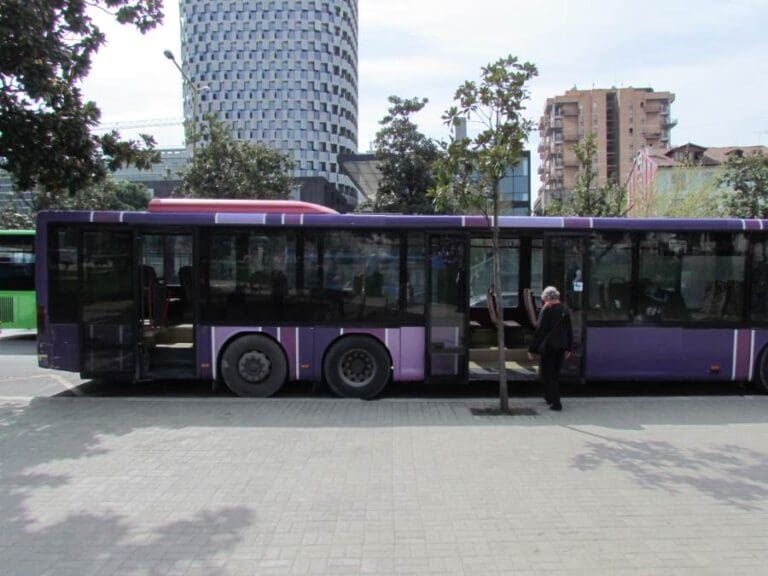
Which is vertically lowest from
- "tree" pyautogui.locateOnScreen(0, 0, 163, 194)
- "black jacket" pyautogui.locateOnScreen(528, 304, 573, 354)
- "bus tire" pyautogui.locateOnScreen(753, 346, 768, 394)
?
"bus tire" pyautogui.locateOnScreen(753, 346, 768, 394)

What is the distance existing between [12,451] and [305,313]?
397 centimetres

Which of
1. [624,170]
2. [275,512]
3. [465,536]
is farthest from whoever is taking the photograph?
[624,170]

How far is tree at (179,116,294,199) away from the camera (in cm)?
2294

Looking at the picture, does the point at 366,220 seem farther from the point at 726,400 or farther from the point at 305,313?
the point at 726,400

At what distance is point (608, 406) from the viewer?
836cm

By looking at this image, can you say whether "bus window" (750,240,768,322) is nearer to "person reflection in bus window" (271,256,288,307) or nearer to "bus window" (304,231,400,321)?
"bus window" (304,231,400,321)

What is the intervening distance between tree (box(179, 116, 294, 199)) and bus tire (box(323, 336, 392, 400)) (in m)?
15.6

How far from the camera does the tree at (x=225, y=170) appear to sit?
22.9 meters

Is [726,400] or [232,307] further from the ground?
[232,307]

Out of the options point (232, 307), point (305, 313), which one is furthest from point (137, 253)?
point (305, 313)

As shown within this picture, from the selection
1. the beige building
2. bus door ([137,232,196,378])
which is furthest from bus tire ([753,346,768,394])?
the beige building

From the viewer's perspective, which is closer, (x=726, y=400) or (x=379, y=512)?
(x=379, y=512)

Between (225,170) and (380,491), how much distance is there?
1994cm

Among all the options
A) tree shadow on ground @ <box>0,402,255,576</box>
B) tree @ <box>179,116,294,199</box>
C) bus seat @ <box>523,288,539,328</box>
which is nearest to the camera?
tree shadow on ground @ <box>0,402,255,576</box>
